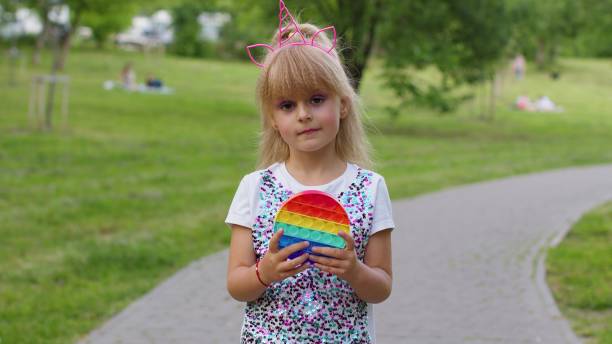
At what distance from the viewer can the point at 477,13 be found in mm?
21656

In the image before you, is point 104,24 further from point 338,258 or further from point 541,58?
point 338,258

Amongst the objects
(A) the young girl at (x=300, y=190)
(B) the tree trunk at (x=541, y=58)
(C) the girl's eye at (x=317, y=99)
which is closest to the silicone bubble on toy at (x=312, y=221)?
(A) the young girl at (x=300, y=190)

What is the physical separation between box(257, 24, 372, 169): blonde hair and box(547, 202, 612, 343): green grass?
3.25 metres

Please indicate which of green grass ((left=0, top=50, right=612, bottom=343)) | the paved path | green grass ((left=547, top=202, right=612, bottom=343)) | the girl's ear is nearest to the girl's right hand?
the girl's ear

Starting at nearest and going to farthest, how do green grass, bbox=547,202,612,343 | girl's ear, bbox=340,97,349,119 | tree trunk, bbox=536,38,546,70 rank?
girl's ear, bbox=340,97,349,119
green grass, bbox=547,202,612,343
tree trunk, bbox=536,38,546,70

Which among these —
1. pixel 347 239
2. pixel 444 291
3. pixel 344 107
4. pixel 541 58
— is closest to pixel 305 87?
pixel 344 107

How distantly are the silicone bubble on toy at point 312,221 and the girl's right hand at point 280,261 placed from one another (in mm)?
16

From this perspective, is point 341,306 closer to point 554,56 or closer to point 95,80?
point 95,80

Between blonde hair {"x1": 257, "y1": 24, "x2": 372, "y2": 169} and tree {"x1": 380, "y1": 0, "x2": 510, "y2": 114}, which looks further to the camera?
tree {"x1": 380, "y1": 0, "x2": 510, "y2": 114}

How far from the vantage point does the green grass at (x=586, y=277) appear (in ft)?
19.1

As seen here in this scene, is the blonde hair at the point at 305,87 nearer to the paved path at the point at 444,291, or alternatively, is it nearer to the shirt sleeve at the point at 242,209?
the shirt sleeve at the point at 242,209

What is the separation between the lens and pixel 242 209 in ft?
8.70

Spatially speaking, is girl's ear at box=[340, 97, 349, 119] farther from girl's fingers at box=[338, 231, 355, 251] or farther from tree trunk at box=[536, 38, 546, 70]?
tree trunk at box=[536, 38, 546, 70]

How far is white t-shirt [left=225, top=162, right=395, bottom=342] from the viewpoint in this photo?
8.63 ft
